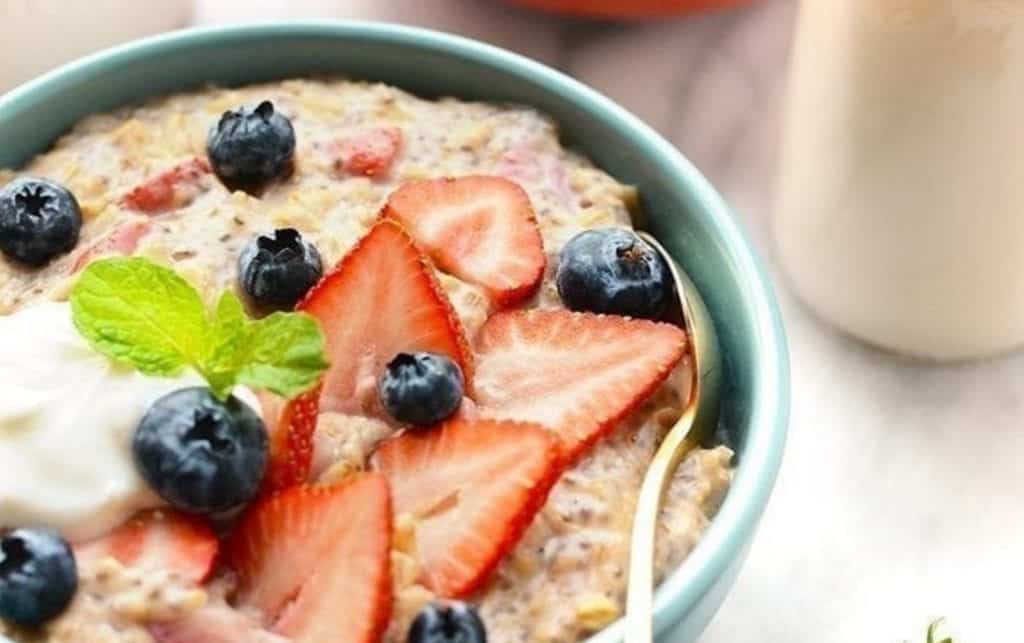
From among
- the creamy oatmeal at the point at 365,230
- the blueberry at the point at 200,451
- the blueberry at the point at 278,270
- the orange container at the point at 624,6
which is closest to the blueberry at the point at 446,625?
the creamy oatmeal at the point at 365,230

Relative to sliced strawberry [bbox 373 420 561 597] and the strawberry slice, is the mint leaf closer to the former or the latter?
sliced strawberry [bbox 373 420 561 597]

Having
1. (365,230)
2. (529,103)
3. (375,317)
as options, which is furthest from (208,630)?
(529,103)

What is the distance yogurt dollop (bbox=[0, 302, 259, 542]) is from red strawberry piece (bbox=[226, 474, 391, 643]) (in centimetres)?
8

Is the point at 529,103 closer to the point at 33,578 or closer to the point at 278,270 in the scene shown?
the point at 278,270

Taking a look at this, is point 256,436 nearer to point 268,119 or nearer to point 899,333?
point 268,119

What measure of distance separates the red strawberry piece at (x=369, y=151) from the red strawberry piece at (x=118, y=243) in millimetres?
185

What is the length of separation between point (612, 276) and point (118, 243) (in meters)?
0.40

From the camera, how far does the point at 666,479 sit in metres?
1.28

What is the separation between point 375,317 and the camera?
1302 mm

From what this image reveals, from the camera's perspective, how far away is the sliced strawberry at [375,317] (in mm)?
1290

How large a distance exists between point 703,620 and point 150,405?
427 millimetres

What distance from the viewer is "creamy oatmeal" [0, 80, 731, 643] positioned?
1163 mm

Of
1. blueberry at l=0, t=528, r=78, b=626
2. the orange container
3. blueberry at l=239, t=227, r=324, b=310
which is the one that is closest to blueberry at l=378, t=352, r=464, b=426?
blueberry at l=239, t=227, r=324, b=310

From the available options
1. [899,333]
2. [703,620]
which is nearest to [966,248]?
[899,333]
